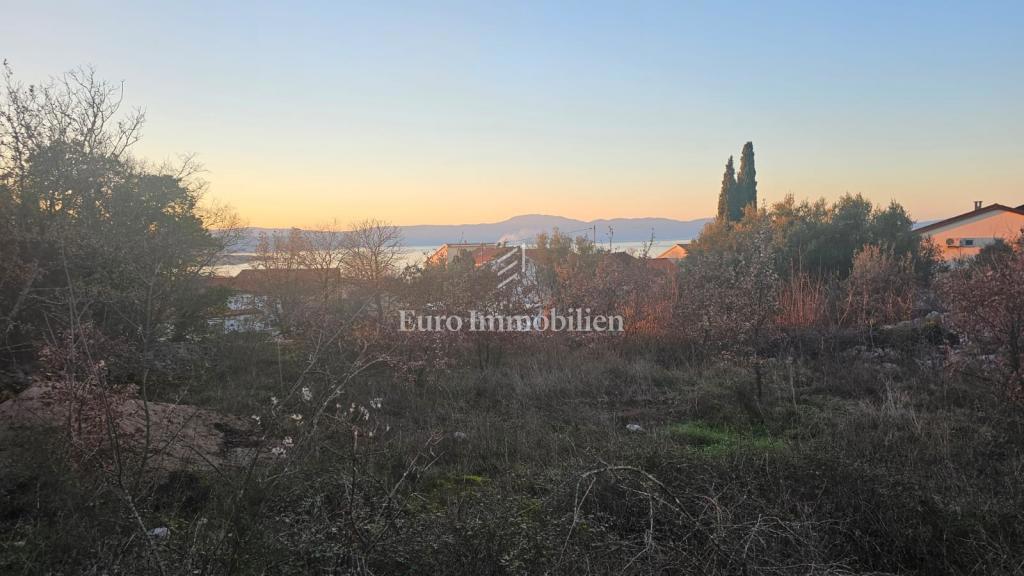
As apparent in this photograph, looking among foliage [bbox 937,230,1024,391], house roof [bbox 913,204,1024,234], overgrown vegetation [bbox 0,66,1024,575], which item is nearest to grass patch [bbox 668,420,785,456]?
overgrown vegetation [bbox 0,66,1024,575]

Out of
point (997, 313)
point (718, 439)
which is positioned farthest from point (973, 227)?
point (718, 439)

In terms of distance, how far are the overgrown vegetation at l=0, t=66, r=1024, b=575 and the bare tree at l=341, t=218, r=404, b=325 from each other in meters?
0.17

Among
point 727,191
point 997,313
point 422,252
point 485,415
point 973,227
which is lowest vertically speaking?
point 485,415

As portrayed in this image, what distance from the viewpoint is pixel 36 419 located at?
416 centimetres

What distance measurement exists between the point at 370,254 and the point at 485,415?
782 cm

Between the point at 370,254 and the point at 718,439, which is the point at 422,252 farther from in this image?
the point at 718,439

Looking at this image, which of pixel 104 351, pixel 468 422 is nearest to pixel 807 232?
pixel 468 422

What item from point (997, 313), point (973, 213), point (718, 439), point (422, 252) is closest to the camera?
point (718, 439)

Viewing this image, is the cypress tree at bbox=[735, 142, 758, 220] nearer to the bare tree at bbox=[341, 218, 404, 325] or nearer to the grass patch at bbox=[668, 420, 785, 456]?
the bare tree at bbox=[341, 218, 404, 325]

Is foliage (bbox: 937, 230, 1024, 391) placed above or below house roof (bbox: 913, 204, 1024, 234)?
below

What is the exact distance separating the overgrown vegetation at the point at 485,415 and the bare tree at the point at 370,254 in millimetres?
171

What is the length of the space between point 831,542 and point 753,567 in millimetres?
1007

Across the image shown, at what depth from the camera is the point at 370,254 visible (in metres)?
12.5

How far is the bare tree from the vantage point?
38.4 feet
